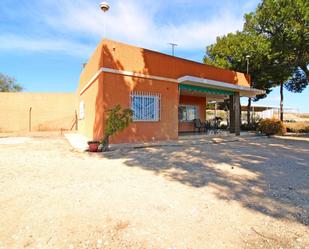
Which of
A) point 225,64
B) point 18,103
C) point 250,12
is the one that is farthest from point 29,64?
point 250,12

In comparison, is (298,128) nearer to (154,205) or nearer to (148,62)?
(148,62)

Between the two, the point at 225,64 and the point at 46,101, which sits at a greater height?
the point at 225,64

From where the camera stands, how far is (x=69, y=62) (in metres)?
23.6

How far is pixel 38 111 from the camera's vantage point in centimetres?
1972

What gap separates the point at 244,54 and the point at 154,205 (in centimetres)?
1779

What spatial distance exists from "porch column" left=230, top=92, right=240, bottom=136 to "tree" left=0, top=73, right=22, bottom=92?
35212 mm

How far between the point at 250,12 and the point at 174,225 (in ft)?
63.8

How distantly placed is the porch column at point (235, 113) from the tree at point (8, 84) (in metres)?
35.2

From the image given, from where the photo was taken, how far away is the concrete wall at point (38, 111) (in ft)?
61.9

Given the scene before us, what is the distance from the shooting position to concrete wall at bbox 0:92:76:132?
18.9 m

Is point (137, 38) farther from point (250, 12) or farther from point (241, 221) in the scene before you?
point (241, 221)

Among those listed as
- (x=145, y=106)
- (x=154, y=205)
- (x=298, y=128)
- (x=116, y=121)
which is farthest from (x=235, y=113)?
(x=154, y=205)

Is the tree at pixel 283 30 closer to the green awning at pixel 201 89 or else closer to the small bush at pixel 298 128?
the small bush at pixel 298 128

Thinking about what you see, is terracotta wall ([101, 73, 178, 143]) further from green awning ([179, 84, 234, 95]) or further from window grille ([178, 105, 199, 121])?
window grille ([178, 105, 199, 121])
